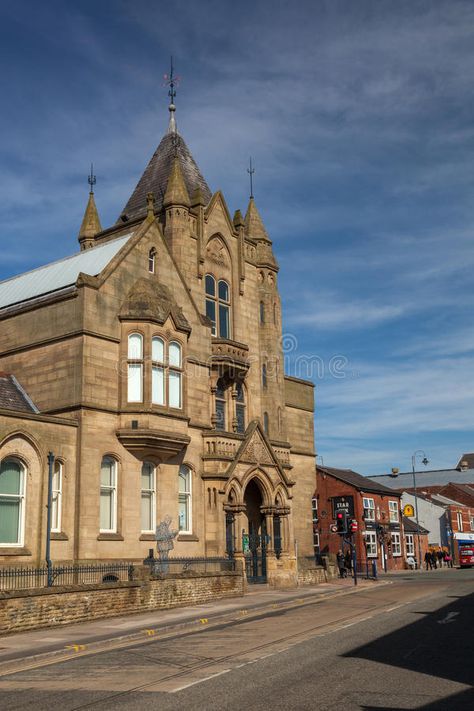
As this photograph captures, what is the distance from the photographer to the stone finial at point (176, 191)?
37000 mm

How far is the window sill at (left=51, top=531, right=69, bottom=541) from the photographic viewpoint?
27.0 meters

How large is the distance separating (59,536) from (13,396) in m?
6.19

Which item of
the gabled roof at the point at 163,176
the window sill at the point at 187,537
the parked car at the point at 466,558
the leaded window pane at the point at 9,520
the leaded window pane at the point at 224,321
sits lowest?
the parked car at the point at 466,558

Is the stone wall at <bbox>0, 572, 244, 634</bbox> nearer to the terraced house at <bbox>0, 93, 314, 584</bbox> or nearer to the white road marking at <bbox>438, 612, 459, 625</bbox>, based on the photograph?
the terraced house at <bbox>0, 93, 314, 584</bbox>

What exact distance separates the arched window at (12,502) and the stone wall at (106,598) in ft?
15.1

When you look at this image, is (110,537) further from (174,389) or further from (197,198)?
(197,198)

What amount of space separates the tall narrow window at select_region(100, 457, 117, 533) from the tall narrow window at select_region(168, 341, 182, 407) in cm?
388

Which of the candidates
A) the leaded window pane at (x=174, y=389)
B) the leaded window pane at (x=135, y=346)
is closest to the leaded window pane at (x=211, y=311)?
the leaded window pane at (x=174, y=389)

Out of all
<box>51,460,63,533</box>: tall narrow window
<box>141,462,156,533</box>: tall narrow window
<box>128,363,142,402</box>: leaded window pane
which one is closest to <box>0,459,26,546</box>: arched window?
<box>51,460,63,533</box>: tall narrow window

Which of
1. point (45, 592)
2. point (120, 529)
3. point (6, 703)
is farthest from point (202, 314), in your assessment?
point (6, 703)

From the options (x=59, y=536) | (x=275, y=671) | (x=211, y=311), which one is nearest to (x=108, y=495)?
(x=59, y=536)

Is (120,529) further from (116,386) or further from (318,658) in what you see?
(318,658)

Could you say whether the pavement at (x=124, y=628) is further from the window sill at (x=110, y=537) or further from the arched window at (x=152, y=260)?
the arched window at (x=152, y=260)

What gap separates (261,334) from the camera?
4141 centimetres
